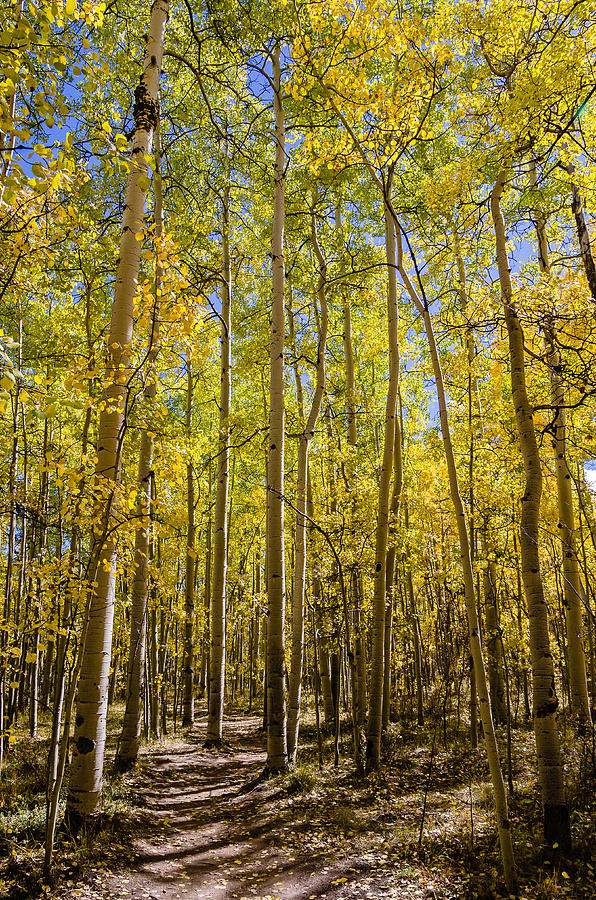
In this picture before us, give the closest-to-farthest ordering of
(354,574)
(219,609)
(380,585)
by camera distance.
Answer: (380,585) < (354,574) < (219,609)

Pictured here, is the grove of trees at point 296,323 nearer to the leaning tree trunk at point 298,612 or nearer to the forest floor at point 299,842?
the leaning tree trunk at point 298,612

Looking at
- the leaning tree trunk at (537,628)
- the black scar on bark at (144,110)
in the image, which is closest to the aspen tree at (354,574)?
the leaning tree trunk at (537,628)

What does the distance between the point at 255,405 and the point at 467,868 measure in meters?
11.4

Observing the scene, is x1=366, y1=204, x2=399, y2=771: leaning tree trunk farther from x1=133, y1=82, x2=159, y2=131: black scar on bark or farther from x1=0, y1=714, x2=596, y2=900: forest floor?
x1=133, y1=82, x2=159, y2=131: black scar on bark

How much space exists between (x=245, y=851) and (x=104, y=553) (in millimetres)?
3506

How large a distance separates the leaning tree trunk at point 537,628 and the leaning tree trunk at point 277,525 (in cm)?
318

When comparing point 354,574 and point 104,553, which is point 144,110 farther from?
point 354,574

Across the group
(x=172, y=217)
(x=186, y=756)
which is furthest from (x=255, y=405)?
(x=186, y=756)

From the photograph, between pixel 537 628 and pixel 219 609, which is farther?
pixel 219 609

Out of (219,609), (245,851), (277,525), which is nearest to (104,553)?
(277,525)

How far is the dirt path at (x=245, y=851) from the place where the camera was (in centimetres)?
402

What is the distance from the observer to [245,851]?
192 inches

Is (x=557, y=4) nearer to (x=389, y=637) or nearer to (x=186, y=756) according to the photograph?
(x=389, y=637)

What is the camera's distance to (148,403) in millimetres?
4289
